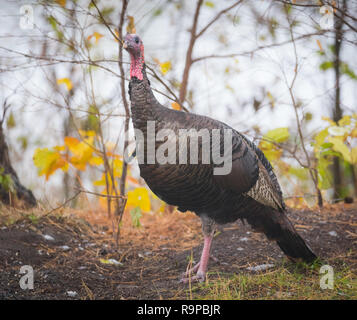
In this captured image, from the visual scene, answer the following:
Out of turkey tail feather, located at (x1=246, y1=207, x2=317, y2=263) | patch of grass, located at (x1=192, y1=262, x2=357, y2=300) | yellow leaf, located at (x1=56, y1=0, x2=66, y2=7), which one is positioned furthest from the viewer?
yellow leaf, located at (x1=56, y1=0, x2=66, y2=7)

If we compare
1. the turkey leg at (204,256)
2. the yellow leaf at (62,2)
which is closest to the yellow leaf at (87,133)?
the yellow leaf at (62,2)

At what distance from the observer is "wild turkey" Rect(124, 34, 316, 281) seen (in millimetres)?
2584

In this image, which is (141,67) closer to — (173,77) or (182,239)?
(173,77)

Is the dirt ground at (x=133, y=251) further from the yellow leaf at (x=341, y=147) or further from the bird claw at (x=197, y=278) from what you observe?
the yellow leaf at (x=341, y=147)

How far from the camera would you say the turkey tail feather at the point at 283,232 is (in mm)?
2953

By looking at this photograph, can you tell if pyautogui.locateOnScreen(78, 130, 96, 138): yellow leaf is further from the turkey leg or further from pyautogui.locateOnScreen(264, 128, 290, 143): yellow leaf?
pyautogui.locateOnScreen(264, 128, 290, 143): yellow leaf

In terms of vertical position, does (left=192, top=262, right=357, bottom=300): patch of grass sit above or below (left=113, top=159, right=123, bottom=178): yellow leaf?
below

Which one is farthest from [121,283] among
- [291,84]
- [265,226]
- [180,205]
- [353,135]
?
[353,135]

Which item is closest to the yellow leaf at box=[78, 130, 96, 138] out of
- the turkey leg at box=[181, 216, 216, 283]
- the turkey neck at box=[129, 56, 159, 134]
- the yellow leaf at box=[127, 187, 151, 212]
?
the yellow leaf at box=[127, 187, 151, 212]

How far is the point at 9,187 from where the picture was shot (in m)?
3.97

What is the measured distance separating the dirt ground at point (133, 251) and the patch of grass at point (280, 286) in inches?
7.1

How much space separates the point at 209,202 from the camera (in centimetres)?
280

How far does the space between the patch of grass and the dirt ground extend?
18cm
